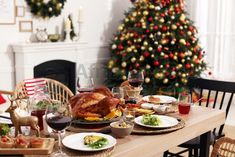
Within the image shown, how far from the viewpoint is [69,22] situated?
505cm

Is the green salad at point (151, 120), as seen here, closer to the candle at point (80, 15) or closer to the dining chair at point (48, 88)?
the dining chair at point (48, 88)

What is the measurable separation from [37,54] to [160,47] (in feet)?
5.46

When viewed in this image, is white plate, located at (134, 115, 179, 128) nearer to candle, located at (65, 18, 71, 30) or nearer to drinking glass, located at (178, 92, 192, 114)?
drinking glass, located at (178, 92, 192, 114)

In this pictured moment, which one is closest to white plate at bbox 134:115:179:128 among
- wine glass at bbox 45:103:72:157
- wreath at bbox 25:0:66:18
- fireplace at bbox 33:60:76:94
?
wine glass at bbox 45:103:72:157

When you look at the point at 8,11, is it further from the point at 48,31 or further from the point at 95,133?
the point at 95,133

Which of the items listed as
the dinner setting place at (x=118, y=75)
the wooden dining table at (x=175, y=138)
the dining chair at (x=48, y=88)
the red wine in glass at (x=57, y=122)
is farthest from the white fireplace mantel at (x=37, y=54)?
the red wine in glass at (x=57, y=122)

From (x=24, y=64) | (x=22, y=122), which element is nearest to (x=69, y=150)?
(x=22, y=122)

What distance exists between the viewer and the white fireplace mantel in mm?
4531

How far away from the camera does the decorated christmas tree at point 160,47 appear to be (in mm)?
5203

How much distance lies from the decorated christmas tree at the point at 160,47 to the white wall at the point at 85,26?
50 cm

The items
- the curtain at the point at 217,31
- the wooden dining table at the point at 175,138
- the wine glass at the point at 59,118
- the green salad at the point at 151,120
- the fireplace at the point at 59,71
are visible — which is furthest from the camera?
the curtain at the point at 217,31

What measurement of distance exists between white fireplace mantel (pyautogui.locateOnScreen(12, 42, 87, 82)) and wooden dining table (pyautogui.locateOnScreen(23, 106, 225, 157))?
2710 millimetres

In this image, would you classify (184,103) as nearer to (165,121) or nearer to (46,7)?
(165,121)

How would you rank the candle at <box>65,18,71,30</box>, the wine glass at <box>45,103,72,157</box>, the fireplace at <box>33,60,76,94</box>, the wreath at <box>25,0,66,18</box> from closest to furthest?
1. the wine glass at <box>45,103,72,157</box>
2. the wreath at <box>25,0,66,18</box>
3. the fireplace at <box>33,60,76,94</box>
4. the candle at <box>65,18,71,30</box>
